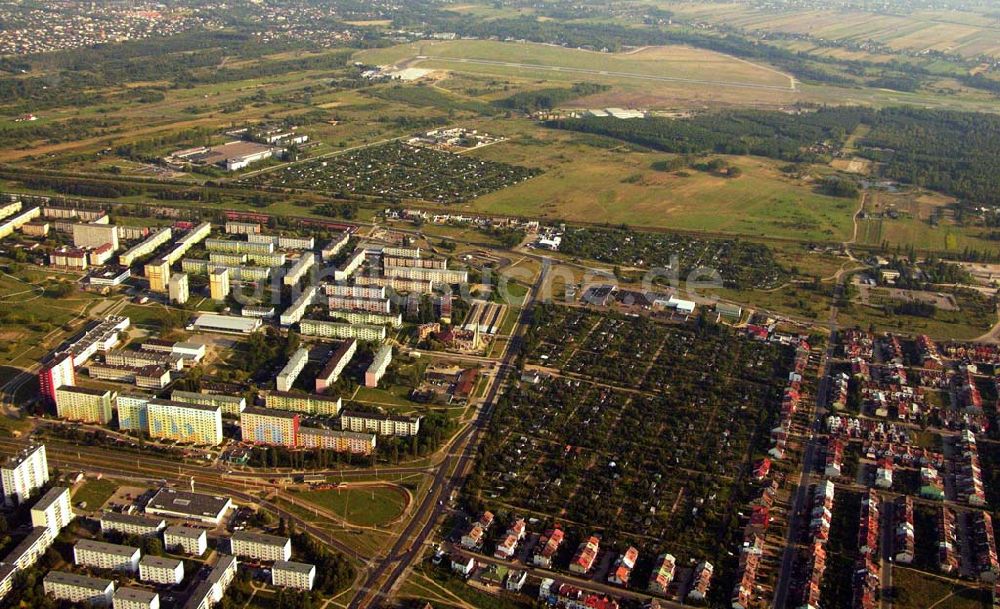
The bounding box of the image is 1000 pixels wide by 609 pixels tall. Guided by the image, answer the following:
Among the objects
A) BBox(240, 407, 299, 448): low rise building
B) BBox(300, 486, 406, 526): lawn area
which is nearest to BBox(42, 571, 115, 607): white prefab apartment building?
BBox(300, 486, 406, 526): lawn area

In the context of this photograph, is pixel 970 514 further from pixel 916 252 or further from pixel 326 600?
pixel 916 252

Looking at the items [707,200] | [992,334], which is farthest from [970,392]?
[707,200]

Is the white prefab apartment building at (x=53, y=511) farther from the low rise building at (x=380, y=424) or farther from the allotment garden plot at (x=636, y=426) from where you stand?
the allotment garden plot at (x=636, y=426)

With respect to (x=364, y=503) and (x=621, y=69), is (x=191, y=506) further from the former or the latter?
(x=621, y=69)

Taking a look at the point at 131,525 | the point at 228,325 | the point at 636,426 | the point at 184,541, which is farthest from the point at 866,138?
the point at 131,525

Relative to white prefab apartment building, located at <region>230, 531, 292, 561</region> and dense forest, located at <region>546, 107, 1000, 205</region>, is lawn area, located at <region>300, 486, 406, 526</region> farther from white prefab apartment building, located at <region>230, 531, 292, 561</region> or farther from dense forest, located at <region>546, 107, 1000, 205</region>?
dense forest, located at <region>546, 107, 1000, 205</region>

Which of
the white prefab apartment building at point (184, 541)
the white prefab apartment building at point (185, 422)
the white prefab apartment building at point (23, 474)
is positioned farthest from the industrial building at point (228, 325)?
the white prefab apartment building at point (184, 541)
